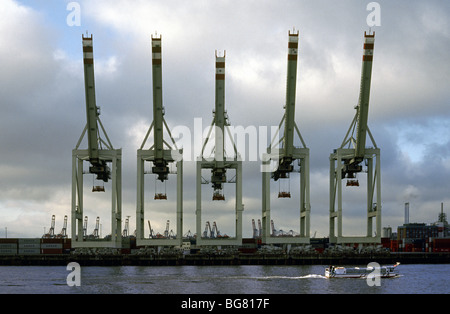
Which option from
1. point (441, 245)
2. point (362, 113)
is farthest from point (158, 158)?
point (441, 245)

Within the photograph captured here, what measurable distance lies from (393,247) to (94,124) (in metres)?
108

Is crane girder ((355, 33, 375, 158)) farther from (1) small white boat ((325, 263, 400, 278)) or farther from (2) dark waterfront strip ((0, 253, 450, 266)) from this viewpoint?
(1) small white boat ((325, 263, 400, 278))

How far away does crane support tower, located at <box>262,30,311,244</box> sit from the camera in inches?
4117

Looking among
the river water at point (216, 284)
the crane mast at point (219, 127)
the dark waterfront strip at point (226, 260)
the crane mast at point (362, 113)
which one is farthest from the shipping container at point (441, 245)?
the river water at point (216, 284)

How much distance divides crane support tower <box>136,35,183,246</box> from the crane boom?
592cm

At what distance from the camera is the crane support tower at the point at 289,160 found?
105m

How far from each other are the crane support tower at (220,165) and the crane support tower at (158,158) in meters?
2.86

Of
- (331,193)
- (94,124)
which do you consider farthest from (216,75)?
(331,193)

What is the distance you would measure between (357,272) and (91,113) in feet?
147

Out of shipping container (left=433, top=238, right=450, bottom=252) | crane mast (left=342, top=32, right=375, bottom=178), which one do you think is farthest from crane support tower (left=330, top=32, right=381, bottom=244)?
shipping container (left=433, top=238, right=450, bottom=252)

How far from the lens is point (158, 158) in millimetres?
106438

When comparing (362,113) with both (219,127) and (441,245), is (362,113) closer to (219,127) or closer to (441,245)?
(219,127)

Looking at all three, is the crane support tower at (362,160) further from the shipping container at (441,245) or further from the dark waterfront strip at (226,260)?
the shipping container at (441,245)
